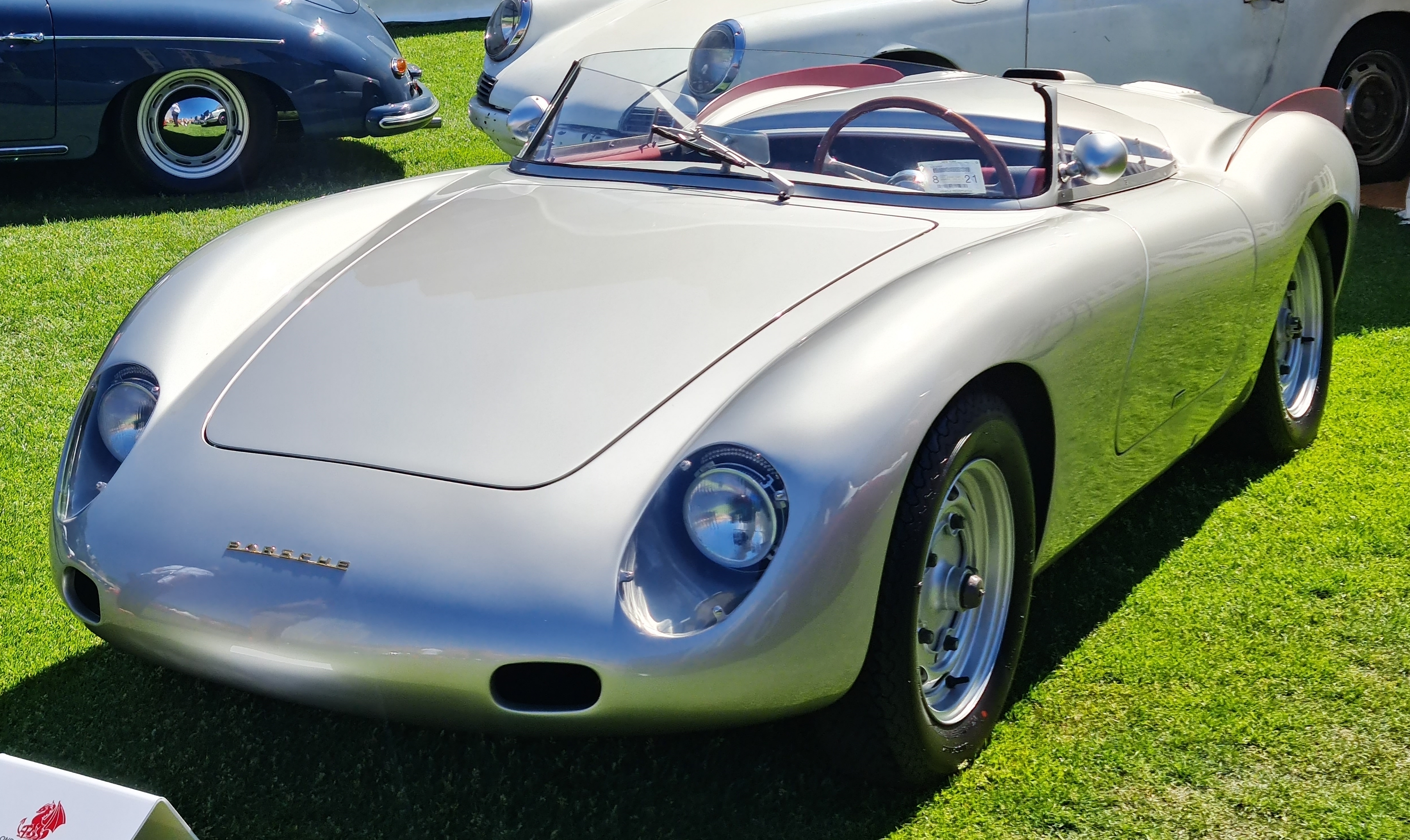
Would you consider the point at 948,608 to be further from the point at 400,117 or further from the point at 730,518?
the point at 400,117

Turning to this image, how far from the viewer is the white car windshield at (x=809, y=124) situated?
2881 millimetres

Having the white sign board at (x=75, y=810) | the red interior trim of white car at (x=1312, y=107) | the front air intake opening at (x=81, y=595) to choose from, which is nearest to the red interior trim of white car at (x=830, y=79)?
the red interior trim of white car at (x=1312, y=107)

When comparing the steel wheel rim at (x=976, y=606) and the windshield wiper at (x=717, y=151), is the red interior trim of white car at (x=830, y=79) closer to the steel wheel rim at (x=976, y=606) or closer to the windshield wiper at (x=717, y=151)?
the windshield wiper at (x=717, y=151)

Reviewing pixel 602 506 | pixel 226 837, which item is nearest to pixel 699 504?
pixel 602 506

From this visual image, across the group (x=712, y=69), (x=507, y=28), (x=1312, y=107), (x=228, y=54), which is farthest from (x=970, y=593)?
(x=228, y=54)

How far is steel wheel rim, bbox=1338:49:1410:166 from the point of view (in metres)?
6.53

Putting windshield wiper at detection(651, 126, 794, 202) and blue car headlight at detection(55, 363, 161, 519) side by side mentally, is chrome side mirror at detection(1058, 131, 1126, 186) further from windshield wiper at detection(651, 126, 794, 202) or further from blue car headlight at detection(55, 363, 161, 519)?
blue car headlight at detection(55, 363, 161, 519)

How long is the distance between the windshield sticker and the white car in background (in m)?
2.41

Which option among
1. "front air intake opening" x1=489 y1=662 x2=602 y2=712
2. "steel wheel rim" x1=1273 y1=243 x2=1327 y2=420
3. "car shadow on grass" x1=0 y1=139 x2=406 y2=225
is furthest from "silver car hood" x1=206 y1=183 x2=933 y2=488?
"car shadow on grass" x1=0 y1=139 x2=406 y2=225

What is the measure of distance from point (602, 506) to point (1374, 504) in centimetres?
240

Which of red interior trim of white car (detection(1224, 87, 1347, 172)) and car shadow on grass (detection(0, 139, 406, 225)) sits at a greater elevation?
red interior trim of white car (detection(1224, 87, 1347, 172))

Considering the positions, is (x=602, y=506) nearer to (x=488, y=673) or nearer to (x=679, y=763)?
(x=488, y=673)

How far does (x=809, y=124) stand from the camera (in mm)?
3086

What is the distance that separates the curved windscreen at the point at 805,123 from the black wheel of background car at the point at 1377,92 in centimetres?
414
